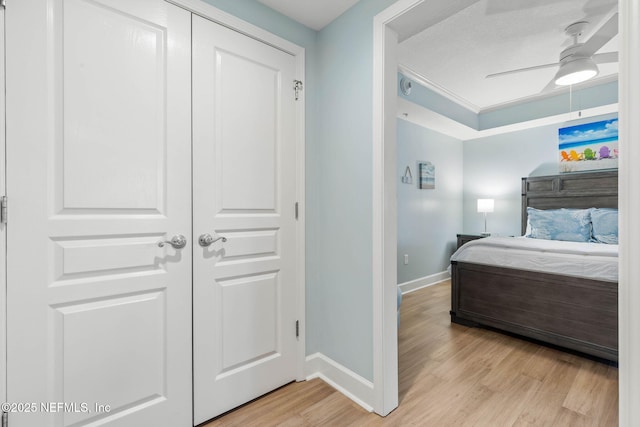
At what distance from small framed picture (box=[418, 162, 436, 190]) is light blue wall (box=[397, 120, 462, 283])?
0.23 feet

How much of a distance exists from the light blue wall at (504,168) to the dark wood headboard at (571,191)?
8.5 inches

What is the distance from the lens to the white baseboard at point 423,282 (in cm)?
406

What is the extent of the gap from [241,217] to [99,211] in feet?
2.19

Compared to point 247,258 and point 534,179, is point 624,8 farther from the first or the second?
point 534,179

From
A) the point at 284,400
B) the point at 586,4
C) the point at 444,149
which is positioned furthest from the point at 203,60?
the point at 444,149

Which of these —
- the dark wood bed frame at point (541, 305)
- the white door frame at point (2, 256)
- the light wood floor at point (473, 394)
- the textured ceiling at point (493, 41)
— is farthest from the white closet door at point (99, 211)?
the dark wood bed frame at point (541, 305)

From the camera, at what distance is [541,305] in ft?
8.09

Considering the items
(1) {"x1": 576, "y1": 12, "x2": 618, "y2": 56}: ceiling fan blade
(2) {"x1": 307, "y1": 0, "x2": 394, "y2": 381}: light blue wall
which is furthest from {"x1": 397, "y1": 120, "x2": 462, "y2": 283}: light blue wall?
(2) {"x1": 307, "y1": 0, "x2": 394, "y2": 381}: light blue wall

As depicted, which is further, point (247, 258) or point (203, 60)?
point (247, 258)

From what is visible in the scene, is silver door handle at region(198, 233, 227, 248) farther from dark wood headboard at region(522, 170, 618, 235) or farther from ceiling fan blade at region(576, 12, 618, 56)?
dark wood headboard at region(522, 170, 618, 235)

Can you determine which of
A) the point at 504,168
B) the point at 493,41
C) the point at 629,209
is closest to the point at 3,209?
the point at 629,209

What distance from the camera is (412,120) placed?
4.04m

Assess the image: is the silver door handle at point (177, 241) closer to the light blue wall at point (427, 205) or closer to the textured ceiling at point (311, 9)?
the textured ceiling at point (311, 9)

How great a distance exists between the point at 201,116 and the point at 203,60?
0.98 feet
